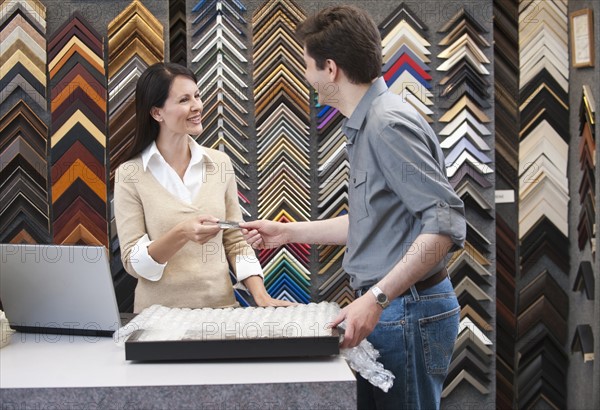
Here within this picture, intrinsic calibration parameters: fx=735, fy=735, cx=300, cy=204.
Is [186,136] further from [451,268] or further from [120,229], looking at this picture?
[451,268]

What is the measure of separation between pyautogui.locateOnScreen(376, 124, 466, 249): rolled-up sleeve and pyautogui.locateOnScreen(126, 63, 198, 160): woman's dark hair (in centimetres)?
114

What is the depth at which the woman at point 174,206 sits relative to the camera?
2545 mm

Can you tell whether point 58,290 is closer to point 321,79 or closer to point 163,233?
point 163,233

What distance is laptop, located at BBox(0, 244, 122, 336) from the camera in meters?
1.80

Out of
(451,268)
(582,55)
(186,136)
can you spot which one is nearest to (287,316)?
(186,136)

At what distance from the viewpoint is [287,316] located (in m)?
1.84

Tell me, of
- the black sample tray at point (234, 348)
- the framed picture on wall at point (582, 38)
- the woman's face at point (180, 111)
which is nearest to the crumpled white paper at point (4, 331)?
the black sample tray at point (234, 348)

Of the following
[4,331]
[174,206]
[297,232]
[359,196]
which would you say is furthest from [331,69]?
[4,331]

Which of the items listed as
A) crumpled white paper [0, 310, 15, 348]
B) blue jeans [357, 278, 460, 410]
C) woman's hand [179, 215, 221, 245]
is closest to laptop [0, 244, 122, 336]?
crumpled white paper [0, 310, 15, 348]

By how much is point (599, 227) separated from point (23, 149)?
8.54 ft

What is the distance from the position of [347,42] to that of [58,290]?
99cm

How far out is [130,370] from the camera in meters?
1.63

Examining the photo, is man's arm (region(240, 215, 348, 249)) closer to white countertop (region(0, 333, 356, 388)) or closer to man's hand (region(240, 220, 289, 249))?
man's hand (region(240, 220, 289, 249))

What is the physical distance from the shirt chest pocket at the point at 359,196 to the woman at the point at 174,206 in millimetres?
614
